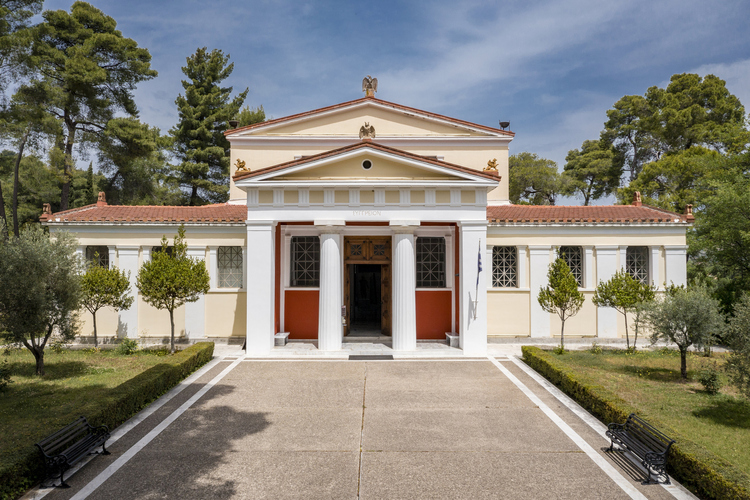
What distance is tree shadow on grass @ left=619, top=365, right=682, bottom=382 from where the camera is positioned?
1176cm

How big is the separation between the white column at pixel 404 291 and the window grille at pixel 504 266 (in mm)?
4381

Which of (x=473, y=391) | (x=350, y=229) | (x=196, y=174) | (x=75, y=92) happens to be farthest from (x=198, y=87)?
(x=473, y=391)

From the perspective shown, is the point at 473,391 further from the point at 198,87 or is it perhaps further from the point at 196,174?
the point at 198,87

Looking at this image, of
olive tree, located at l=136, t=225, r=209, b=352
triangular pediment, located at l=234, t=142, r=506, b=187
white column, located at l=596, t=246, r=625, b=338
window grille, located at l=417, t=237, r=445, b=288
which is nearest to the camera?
olive tree, located at l=136, t=225, r=209, b=352

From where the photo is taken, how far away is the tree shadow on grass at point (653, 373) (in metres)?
11.8

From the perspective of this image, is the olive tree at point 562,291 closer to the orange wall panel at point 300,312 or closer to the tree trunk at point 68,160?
the orange wall panel at point 300,312

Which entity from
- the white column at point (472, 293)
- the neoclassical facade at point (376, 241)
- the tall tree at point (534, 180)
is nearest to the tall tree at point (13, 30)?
the neoclassical facade at point (376, 241)

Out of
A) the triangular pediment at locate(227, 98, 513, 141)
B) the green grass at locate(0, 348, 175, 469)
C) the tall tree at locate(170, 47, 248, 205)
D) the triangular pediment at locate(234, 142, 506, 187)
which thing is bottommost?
the green grass at locate(0, 348, 175, 469)

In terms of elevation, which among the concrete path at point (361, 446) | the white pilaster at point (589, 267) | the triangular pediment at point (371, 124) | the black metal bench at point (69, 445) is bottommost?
the concrete path at point (361, 446)

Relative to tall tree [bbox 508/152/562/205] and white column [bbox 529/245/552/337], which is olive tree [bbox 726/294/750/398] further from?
tall tree [bbox 508/152/562/205]

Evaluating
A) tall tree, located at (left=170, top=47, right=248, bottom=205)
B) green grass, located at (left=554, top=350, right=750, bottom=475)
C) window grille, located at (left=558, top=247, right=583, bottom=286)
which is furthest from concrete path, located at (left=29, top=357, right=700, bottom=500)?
tall tree, located at (left=170, top=47, right=248, bottom=205)

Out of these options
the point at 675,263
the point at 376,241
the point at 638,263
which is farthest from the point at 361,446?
the point at 675,263

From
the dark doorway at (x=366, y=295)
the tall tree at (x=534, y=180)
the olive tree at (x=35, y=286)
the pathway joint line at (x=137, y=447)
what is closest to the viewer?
the pathway joint line at (x=137, y=447)

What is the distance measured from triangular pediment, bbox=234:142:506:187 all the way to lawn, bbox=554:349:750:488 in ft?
23.4
